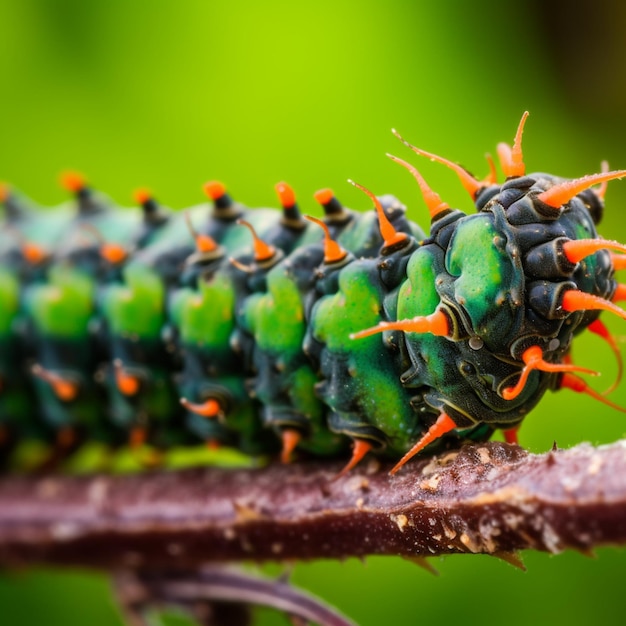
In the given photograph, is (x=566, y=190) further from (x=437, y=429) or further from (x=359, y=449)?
(x=359, y=449)

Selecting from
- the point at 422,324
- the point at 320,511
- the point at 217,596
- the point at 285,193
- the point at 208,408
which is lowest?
the point at 217,596

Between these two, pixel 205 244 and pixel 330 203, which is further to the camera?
pixel 205 244

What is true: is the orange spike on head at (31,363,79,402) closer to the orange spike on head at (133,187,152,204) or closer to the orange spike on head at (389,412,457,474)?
the orange spike on head at (133,187,152,204)

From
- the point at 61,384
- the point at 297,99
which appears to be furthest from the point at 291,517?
the point at 297,99

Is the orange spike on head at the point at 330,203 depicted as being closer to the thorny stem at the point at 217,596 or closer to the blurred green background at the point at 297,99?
the thorny stem at the point at 217,596

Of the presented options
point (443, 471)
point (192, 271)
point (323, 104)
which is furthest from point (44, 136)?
point (443, 471)

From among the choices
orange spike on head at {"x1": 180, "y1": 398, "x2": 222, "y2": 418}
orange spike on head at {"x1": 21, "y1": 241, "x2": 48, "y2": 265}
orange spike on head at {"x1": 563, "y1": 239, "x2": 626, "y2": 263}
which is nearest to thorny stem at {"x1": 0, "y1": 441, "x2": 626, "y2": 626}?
orange spike on head at {"x1": 180, "y1": 398, "x2": 222, "y2": 418}
